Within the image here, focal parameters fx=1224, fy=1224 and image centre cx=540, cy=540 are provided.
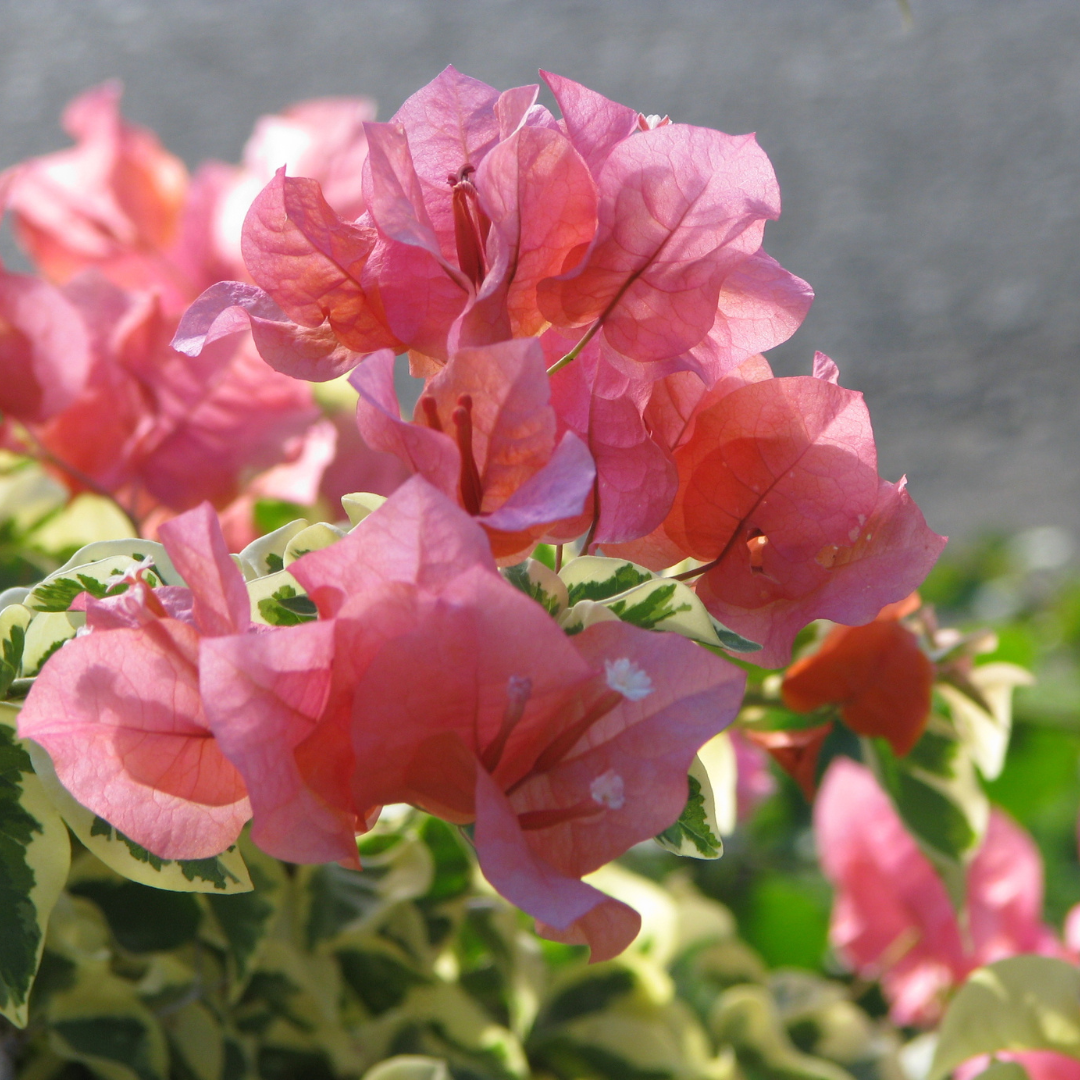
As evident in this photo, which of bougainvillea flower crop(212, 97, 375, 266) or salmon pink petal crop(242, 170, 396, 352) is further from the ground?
salmon pink petal crop(242, 170, 396, 352)

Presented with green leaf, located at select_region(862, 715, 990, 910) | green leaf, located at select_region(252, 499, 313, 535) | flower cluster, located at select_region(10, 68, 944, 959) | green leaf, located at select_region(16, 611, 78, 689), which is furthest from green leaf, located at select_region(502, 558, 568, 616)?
green leaf, located at select_region(252, 499, 313, 535)

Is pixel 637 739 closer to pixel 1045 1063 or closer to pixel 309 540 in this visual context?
pixel 309 540

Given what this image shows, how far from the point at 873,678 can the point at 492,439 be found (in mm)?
177

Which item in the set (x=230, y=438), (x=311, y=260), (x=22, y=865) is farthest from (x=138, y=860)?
(x=230, y=438)

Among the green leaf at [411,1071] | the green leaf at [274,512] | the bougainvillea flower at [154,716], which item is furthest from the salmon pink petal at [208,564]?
the green leaf at [274,512]

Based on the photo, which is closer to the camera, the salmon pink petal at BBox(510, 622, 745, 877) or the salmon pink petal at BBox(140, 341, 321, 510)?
the salmon pink petal at BBox(510, 622, 745, 877)

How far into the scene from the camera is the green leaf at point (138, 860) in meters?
0.25

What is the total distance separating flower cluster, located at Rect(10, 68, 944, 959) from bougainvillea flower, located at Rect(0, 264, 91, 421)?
0.20 meters

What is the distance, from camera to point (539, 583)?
25cm

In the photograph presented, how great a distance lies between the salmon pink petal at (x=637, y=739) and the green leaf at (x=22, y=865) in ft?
0.39

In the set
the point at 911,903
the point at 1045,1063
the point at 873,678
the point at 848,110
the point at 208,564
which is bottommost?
the point at 848,110

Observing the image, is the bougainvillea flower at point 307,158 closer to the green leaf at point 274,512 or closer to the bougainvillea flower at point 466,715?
the green leaf at point 274,512

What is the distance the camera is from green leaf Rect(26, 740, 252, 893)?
0.83ft

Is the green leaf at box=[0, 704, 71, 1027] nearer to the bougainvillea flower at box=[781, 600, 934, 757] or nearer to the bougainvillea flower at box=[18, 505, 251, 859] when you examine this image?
the bougainvillea flower at box=[18, 505, 251, 859]
